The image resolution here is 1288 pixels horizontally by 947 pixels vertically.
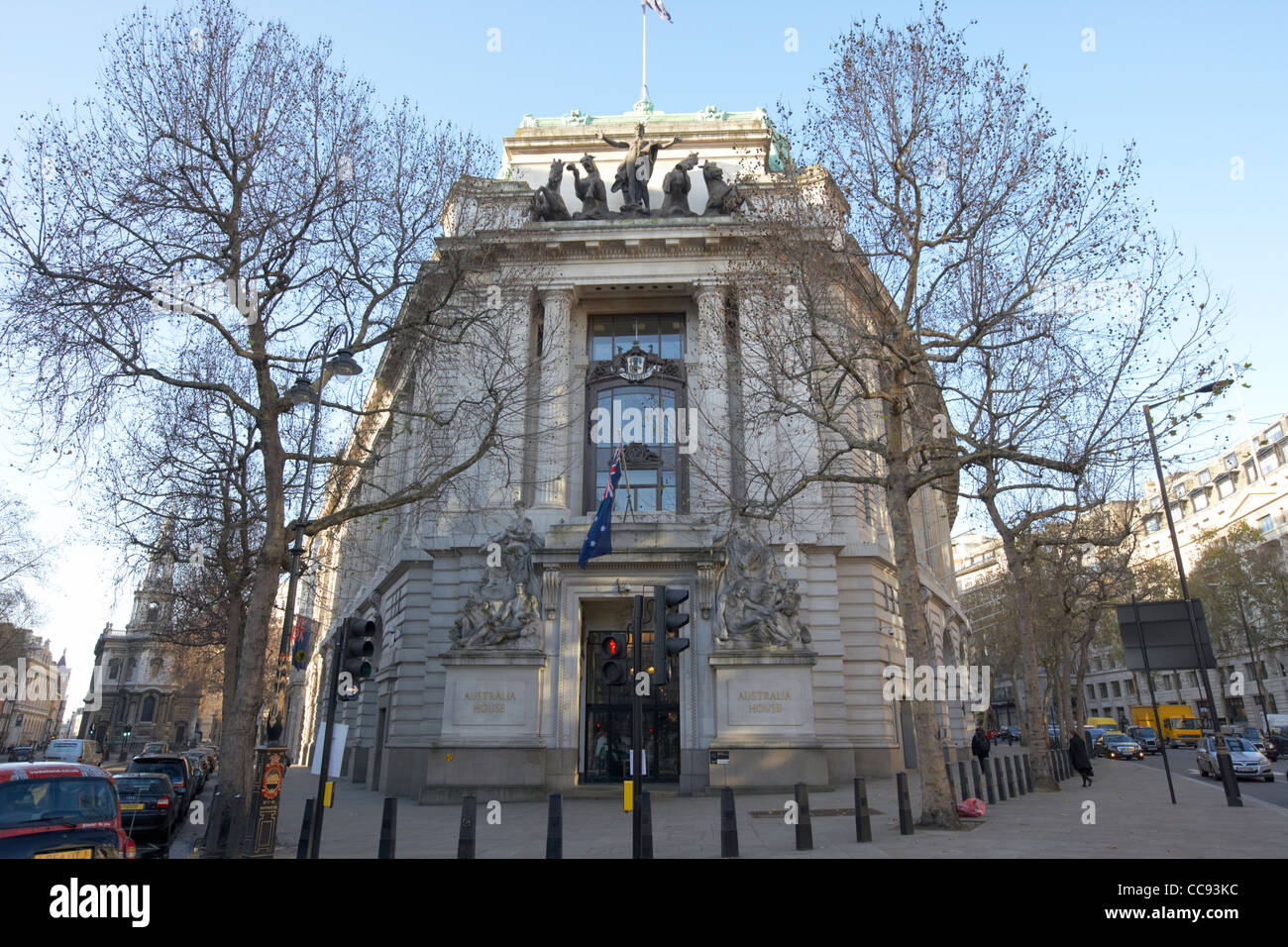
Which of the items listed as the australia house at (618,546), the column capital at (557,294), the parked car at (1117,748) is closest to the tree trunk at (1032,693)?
the australia house at (618,546)

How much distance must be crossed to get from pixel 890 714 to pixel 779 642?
541cm

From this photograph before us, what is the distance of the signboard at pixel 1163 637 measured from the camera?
19.0 m

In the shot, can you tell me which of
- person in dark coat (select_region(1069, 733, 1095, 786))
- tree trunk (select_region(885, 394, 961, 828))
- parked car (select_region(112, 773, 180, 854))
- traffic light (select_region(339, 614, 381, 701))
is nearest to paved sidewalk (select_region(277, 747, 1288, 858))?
tree trunk (select_region(885, 394, 961, 828))

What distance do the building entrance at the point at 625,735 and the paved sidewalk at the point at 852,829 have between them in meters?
1.93

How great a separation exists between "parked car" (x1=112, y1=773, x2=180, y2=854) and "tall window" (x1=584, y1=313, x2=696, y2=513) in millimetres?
13758

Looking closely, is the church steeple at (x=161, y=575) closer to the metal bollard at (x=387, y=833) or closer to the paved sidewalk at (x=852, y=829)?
the paved sidewalk at (x=852, y=829)

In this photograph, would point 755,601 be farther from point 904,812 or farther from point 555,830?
point 555,830

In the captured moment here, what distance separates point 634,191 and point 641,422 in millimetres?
8839

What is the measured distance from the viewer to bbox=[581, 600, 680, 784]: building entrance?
24.0m

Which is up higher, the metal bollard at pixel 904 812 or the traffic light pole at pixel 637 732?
the traffic light pole at pixel 637 732

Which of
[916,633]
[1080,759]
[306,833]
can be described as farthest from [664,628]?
[1080,759]

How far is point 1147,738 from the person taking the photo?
181 ft

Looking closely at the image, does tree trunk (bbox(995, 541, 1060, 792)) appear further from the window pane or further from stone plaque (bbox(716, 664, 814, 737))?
the window pane
